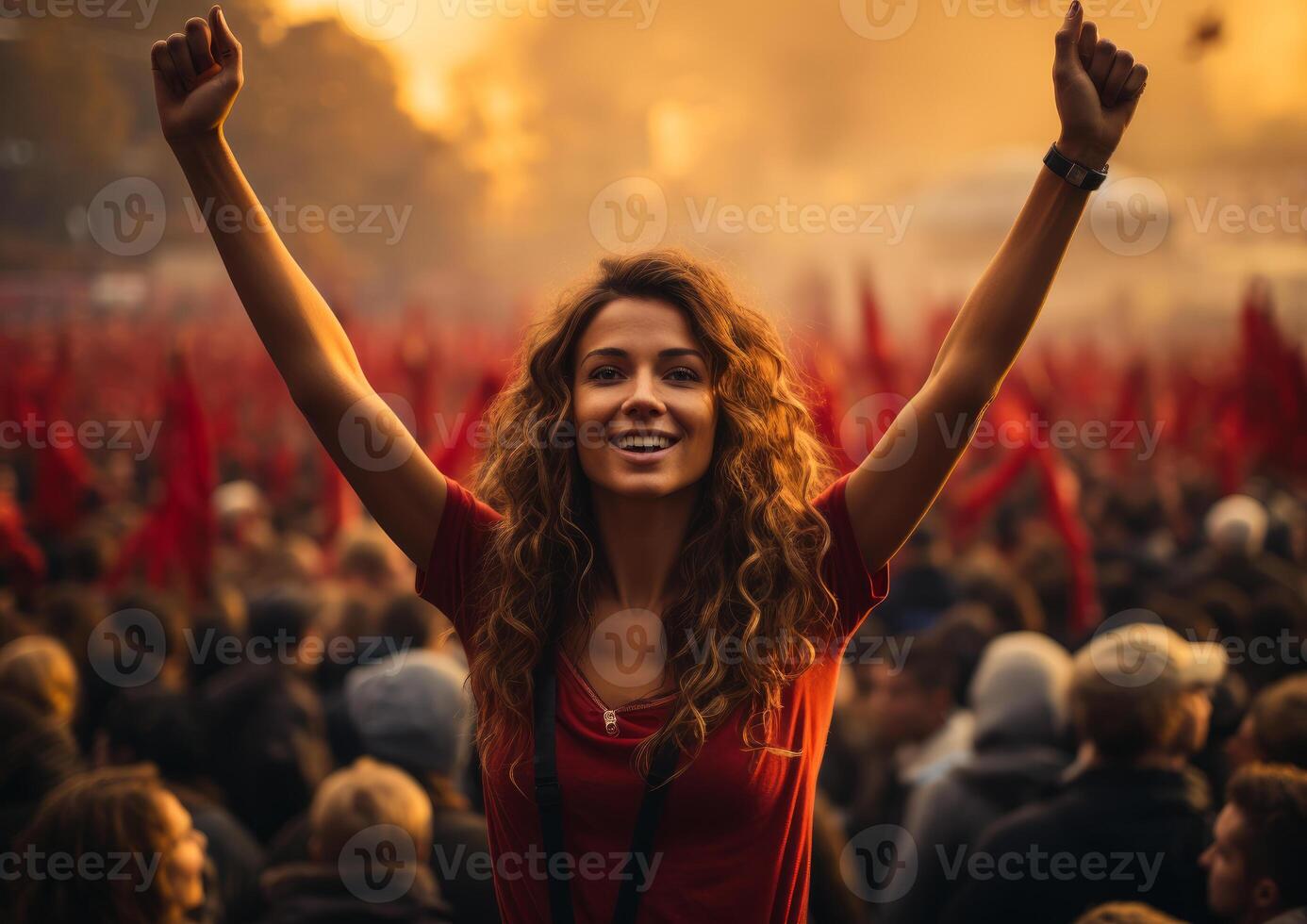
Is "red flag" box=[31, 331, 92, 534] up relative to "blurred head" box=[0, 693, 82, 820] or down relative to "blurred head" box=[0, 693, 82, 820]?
up

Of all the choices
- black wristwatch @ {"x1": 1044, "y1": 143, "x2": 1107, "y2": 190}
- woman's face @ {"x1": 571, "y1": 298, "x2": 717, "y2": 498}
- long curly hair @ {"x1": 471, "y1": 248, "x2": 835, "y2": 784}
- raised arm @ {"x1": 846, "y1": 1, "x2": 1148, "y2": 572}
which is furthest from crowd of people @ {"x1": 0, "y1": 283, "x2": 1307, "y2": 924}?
black wristwatch @ {"x1": 1044, "y1": 143, "x2": 1107, "y2": 190}

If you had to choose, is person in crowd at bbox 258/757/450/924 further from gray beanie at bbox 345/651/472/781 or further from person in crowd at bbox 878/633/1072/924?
person in crowd at bbox 878/633/1072/924

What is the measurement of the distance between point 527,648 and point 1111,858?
157 cm

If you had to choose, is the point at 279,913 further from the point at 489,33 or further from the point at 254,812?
the point at 489,33

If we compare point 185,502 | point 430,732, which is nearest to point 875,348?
point 185,502

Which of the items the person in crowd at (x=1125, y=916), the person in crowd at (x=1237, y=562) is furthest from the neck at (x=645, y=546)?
the person in crowd at (x=1237, y=562)

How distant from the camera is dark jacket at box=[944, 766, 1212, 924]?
8.19ft

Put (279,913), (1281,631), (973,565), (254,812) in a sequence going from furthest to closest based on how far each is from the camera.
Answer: (973,565) → (1281,631) → (254,812) → (279,913)

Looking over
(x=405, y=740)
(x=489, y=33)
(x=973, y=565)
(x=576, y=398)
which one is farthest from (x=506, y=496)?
(x=489, y=33)

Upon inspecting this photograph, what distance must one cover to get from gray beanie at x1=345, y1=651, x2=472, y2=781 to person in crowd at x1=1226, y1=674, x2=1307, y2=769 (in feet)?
6.26

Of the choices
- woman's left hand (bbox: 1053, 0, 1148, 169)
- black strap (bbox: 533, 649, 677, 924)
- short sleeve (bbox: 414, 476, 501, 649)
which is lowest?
black strap (bbox: 533, 649, 677, 924)

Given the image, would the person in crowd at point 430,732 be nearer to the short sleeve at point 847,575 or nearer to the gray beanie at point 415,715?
the gray beanie at point 415,715

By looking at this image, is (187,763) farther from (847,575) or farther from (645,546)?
(847,575)

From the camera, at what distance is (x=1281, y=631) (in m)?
3.96
